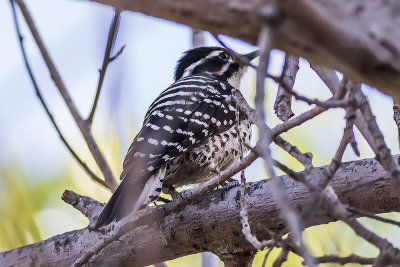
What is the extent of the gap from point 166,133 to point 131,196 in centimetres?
67

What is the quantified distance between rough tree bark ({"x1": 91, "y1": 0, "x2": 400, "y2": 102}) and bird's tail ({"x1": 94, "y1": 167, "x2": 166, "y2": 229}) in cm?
181

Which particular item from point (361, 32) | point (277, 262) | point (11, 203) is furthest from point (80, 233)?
point (361, 32)

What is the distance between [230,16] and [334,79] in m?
1.42

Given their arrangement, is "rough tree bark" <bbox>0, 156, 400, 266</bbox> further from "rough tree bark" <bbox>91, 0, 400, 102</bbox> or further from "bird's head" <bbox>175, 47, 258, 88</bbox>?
"bird's head" <bbox>175, 47, 258, 88</bbox>

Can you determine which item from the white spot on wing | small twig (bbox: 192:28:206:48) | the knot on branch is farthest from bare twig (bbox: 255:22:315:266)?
small twig (bbox: 192:28:206:48)

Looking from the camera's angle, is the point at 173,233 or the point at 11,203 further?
the point at 11,203

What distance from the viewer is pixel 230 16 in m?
1.50

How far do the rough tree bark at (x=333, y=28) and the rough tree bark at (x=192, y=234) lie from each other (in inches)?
55.3

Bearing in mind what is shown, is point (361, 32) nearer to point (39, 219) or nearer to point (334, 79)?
point (334, 79)

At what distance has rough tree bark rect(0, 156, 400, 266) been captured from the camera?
2.92 meters

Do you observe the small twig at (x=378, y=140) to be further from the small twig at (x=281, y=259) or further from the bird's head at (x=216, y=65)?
the bird's head at (x=216, y=65)

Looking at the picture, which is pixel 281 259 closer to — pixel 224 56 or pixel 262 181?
pixel 262 181

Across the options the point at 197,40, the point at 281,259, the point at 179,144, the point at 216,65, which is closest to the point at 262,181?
the point at 179,144

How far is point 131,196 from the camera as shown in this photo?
330 centimetres
